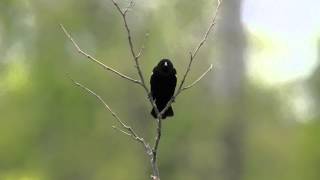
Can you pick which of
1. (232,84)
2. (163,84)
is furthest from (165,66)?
(232,84)

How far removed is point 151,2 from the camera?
1121 centimetres

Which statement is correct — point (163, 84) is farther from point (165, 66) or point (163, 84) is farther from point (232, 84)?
point (232, 84)

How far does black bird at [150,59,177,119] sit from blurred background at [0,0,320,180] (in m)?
5.49

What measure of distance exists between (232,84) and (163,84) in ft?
17.3

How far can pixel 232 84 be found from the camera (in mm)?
10445

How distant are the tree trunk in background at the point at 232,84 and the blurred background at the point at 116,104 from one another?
0.03m

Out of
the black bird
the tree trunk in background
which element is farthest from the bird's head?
the tree trunk in background

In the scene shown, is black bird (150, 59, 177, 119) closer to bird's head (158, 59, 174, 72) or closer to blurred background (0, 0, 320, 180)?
bird's head (158, 59, 174, 72)

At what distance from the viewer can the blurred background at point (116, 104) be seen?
36.6 feet

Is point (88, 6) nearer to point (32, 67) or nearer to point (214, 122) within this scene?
point (32, 67)

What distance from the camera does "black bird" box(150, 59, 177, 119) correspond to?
5191mm

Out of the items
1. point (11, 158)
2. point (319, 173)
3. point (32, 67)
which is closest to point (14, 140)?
point (11, 158)

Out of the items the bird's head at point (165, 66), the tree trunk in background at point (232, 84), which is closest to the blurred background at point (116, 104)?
the tree trunk in background at point (232, 84)

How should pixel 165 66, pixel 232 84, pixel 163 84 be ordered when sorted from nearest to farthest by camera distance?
pixel 163 84
pixel 165 66
pixel 232 84
